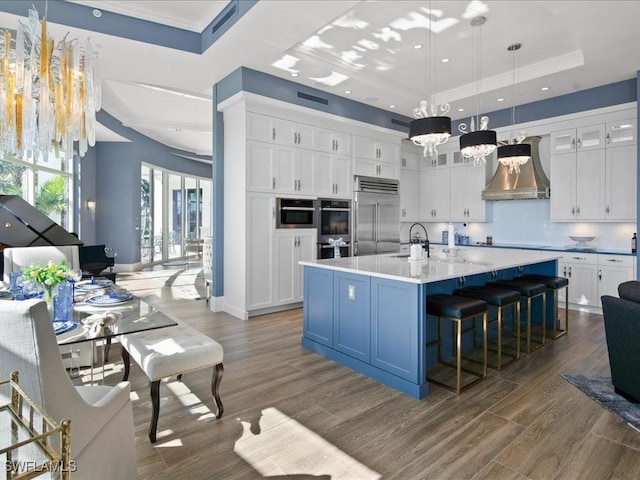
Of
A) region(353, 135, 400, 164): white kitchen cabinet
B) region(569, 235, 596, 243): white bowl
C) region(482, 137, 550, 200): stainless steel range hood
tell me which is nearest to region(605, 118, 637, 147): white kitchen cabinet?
region(482, 137, 550, 200): stainless steel range hood

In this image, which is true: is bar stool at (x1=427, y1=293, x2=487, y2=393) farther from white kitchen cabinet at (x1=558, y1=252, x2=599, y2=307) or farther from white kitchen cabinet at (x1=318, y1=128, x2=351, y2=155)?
white kitchen cabinet at (x1=318, y1=128, x2=351, y2=155)

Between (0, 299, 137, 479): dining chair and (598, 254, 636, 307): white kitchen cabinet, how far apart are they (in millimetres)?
5990

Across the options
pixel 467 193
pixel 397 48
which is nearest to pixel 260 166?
pixel 397 48

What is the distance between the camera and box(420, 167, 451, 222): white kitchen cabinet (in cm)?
744

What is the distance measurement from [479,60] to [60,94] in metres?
4.77

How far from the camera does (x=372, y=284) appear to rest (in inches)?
124

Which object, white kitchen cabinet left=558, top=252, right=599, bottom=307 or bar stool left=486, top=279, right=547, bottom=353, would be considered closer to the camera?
bar stool left=486, top=279, right=547, bottom=353

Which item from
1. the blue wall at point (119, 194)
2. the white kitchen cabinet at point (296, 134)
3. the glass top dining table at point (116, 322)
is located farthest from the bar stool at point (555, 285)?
the blue wall at point (119, 194)

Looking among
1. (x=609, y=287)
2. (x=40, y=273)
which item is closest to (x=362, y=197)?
(x=609, y=287)

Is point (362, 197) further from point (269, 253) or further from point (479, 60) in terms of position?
point (479, 60)

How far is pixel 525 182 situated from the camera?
6211mm

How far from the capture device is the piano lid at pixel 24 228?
481 centimetres

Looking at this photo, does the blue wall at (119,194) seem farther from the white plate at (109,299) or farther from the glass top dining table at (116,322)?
the glass top dining table at (116,322)

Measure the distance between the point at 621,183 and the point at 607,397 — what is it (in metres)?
3.78
